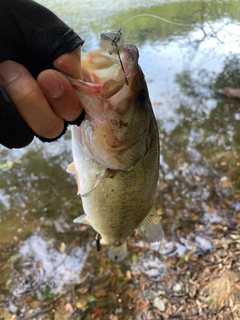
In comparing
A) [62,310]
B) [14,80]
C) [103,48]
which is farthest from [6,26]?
[62,310]

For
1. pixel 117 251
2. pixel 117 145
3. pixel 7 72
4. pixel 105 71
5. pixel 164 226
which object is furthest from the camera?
pixel 164 226

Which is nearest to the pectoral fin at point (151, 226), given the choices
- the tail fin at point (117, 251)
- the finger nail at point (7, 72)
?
the tail fin at point (117, 251)

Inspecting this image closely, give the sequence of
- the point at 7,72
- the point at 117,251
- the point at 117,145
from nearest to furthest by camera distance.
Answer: the point at 7,72 → the point at 117,145 → the point at 117,251

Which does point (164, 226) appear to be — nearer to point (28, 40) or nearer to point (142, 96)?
point (142, 96)

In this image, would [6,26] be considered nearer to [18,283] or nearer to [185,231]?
[18,283]

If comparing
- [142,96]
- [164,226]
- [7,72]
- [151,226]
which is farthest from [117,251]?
[164,226]
